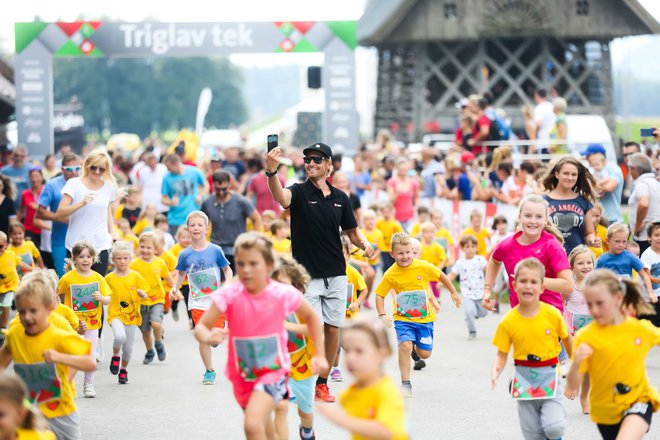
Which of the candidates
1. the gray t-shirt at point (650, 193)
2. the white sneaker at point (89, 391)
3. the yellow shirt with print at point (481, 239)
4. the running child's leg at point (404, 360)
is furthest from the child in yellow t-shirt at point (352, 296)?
the yellow shirt with print at point (481, 239)

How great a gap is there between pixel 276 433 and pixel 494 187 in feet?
39.9

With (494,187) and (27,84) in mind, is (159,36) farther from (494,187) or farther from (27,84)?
(494,187)

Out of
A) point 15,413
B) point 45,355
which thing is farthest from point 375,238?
point 15,413

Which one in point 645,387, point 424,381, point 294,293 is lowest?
point 424,381

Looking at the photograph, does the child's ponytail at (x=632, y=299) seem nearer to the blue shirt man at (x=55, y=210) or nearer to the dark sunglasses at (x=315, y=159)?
the dark sunglasses at (x=315, y=159)

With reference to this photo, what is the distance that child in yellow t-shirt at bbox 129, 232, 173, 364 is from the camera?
40.8 ft

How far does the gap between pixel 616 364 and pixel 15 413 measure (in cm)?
323

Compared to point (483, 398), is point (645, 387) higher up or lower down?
higher up

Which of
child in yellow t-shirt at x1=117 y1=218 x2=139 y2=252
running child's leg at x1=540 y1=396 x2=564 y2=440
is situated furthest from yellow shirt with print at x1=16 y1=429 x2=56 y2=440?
child in yellow t-shirt at x1=117 y1=218 x2=139 y2=252

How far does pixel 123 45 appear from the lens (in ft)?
85.1

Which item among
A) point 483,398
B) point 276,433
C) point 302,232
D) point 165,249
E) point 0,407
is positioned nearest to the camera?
point 0,407

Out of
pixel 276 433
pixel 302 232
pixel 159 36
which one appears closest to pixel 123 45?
pixel 159 36

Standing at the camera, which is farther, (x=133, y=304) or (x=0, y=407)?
(x=133, y=304)

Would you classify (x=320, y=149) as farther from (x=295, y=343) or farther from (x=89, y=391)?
(x=89, y=391)
